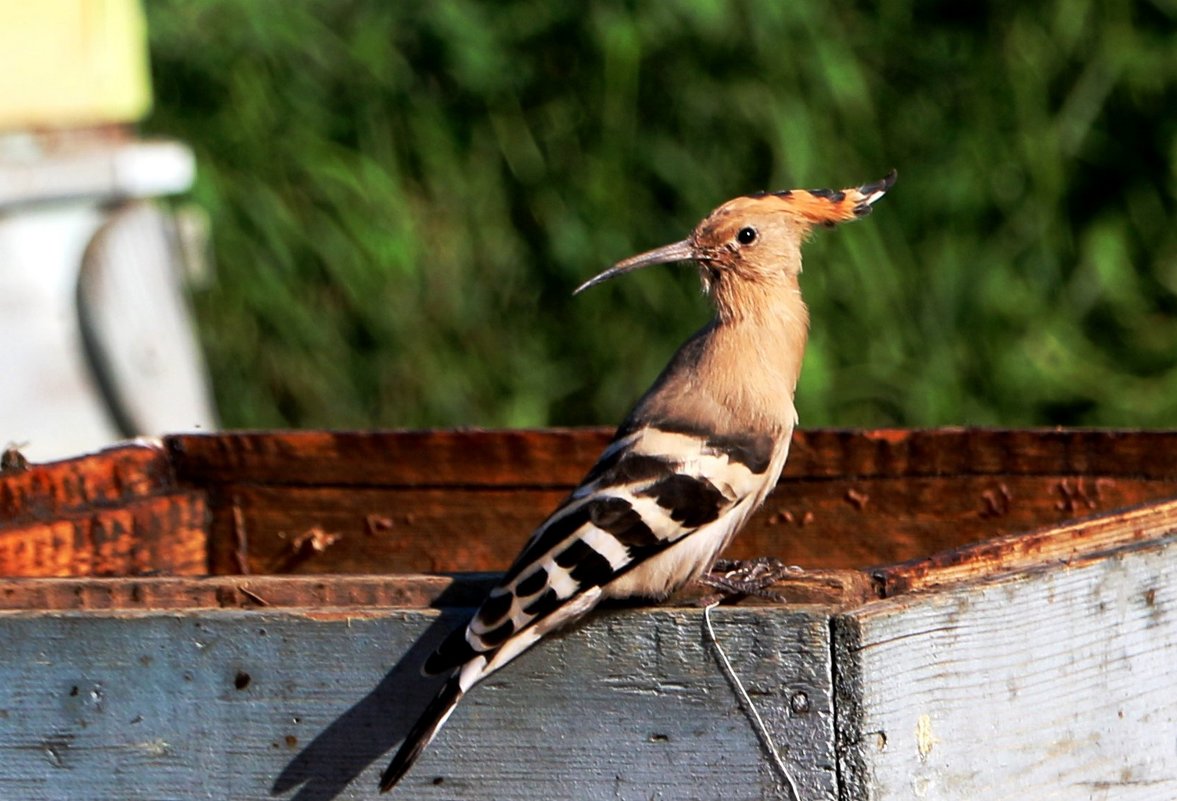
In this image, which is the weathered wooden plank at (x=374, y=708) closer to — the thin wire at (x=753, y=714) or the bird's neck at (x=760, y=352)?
the thin wire at (x=753, y=714)

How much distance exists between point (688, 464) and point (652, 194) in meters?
3.12

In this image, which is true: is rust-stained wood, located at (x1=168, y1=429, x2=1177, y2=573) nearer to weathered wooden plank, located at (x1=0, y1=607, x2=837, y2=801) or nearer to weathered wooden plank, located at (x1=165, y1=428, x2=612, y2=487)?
weathered wooden plank, located at (x1=165, y1=428, x2=612, y2=487)

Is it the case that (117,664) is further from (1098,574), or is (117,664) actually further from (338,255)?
(338,255)

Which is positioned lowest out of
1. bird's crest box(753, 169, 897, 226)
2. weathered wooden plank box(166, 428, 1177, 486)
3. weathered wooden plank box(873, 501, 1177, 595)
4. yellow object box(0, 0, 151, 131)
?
weathered wooden plank box(873, 501, 1177, 595)

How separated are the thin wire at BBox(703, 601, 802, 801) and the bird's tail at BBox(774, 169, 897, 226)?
919 mm

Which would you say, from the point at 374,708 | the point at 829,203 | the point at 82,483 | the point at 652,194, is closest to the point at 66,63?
the point at 652,194

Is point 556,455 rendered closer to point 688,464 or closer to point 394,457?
point 394,457

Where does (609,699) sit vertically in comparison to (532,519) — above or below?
below

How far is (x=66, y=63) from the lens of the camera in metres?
4.69

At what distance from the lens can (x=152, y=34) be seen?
19.2ft

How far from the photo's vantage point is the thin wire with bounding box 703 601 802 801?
1.83 meters

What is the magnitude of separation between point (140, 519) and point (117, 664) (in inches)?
42.5

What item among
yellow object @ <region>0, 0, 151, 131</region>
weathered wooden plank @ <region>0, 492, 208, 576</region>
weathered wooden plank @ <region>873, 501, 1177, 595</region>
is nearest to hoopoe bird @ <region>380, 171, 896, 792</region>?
weathered wooden plank @ <region>873, 501, 1177, 595</region>

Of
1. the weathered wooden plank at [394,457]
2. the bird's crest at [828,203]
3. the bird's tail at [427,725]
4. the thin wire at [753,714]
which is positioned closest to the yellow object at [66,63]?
the weathered wooden plank at [394,457]
